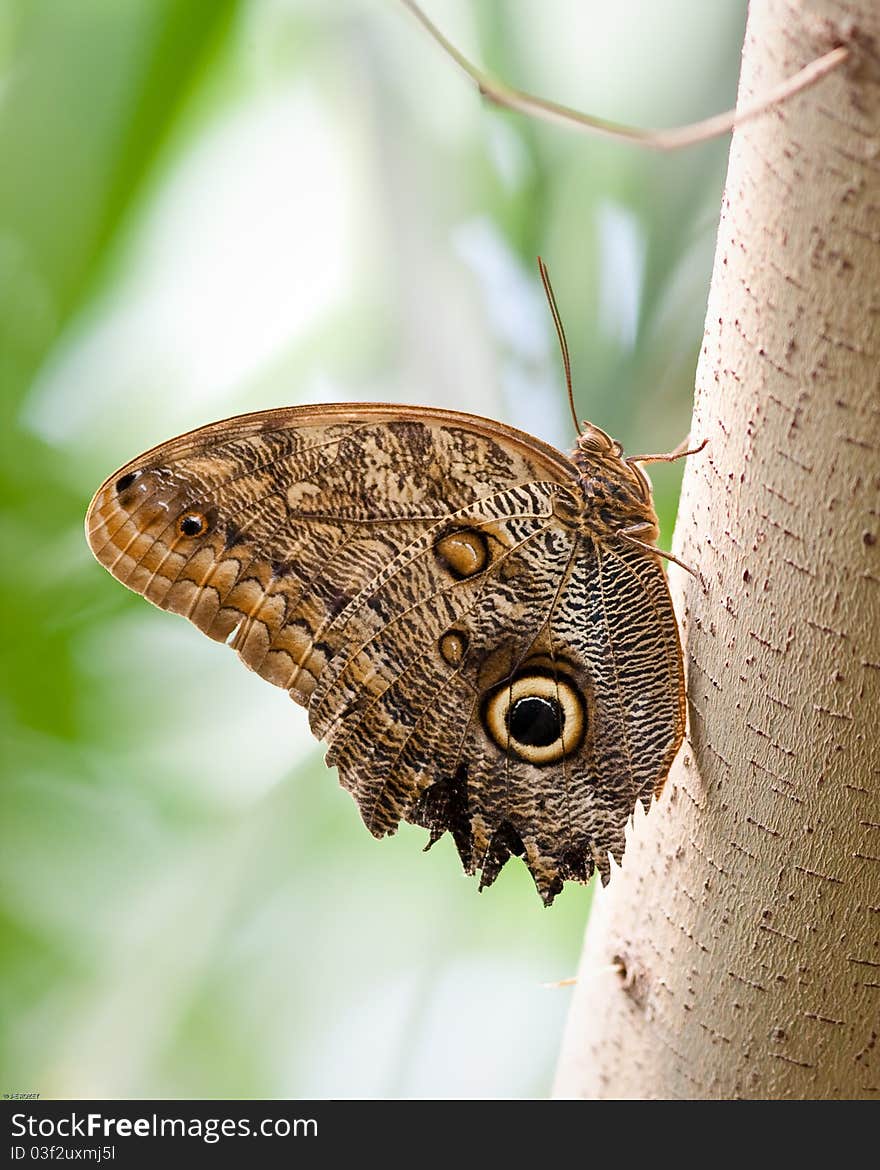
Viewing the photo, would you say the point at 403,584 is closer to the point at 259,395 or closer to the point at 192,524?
the point at 192,524

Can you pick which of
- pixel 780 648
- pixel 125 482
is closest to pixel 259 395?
pixel 125 482

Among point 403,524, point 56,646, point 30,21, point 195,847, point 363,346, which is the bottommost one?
point 195,847

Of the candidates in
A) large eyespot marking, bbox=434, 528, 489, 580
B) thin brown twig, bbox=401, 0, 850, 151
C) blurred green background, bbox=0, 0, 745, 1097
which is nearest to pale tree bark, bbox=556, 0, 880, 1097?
thin brown twig, bbox=401, 0, 850, 151

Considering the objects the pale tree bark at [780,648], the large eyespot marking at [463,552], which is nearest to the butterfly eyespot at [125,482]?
the large eyespot marking at [463,552]

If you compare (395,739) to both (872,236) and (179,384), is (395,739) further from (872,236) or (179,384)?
(179,384)

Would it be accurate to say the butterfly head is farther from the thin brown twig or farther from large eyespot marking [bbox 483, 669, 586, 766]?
the thin brown twig

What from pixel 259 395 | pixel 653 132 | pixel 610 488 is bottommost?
pixel 259 395
